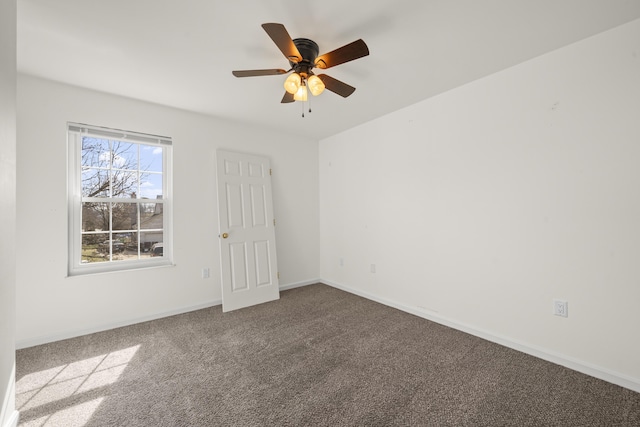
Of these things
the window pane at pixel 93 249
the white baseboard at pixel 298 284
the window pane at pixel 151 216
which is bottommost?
the white baseboard at pixel 298 284

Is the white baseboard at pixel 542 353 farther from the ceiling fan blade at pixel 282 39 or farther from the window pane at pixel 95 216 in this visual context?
the window pane at pixel 95 216

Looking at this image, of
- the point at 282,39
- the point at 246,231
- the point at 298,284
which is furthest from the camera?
the point at 298,284

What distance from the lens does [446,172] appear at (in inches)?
115

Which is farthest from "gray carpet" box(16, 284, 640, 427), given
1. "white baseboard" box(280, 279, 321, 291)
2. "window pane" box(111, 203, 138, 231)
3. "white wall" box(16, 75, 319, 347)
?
"white baseboard" box(280, 279, 321, 291)

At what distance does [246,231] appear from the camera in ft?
12.2

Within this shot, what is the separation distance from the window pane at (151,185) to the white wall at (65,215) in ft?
0.71

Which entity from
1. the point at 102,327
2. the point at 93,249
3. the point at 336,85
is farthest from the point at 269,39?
the point at 102,327

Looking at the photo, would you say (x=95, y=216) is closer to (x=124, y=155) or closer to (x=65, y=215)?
(x=65, y=215)

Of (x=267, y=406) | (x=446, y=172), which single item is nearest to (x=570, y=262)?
(x=446, y=172)

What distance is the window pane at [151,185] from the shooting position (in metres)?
3.17

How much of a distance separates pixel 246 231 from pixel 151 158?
1.43 m

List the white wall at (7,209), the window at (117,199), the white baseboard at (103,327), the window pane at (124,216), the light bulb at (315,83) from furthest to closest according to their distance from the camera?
the window pane at (124,216) < the window at (117,199) < the white baseboard at (103,327) < the light bulb at (315,83) < the white wall at (7,209)

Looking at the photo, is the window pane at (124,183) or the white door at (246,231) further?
the white door at (246,231)

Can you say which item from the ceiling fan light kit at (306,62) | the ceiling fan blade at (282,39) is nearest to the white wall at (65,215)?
the ceiling fan light kit at (306,62)
